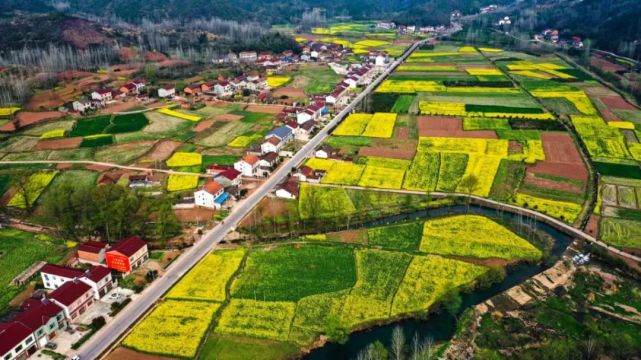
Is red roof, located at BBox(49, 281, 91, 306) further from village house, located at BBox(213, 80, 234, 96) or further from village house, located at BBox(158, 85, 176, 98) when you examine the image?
village house, located at BBox(213, 80, 234, 96)

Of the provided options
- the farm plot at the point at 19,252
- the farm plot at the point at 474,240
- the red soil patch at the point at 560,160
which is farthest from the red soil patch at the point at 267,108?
the farm plot at the point at 19,252

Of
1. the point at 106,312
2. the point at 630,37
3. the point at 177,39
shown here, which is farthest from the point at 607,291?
the point at 177,39

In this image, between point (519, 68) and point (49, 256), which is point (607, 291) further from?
point (519, 68)

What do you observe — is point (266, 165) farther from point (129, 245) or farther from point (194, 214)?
point (129, 245)

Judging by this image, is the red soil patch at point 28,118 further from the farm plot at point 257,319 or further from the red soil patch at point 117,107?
the farm plot at point 257,319

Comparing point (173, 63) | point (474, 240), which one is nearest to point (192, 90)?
point (173, 63)
